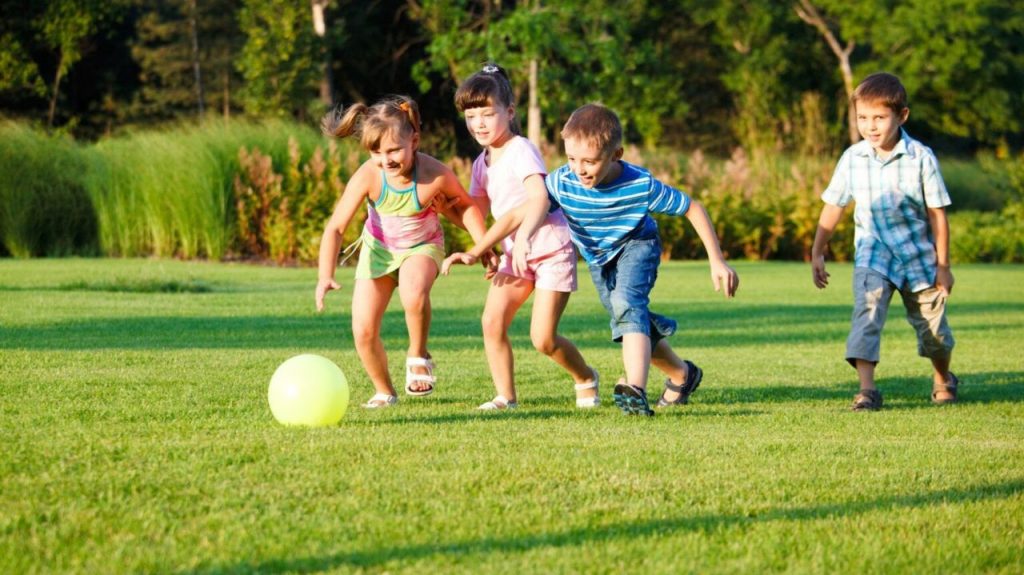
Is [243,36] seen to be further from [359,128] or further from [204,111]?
[359,128]

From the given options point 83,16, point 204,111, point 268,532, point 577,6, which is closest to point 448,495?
point 268,532

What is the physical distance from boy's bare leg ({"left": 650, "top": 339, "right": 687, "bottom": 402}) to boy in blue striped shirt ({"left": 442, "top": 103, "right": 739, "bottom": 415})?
0.87 ft

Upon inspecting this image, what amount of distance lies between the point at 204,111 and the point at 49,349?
3386 cm

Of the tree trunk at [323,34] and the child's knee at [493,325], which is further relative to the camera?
the tree trunk at [323,34]

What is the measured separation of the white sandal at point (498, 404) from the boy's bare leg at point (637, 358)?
26.2 inches

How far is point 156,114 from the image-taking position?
4169 centimetres

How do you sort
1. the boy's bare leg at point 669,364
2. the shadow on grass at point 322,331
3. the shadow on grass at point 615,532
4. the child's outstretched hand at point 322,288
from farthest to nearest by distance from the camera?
the shadow on grass at point 322,331 < the boy's bare leg at point 669,364 < the child's outstretched hand at point 322,288 < the shadow on grass at point 615,532

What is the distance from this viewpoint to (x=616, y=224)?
6.68 m

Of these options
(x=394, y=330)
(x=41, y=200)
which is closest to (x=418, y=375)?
(x=394, y=330)

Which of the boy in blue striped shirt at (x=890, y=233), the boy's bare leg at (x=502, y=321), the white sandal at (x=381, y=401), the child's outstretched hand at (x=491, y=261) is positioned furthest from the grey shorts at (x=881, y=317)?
the white sandal at (x=381, y=401)

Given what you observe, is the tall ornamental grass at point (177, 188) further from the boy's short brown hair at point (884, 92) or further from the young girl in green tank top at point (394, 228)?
the boy's short brown hair at point (884, 92)

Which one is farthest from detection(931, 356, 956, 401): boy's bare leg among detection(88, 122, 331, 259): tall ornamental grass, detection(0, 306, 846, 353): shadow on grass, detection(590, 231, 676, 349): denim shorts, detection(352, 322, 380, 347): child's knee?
detection(88, 122, 331, 259): tall ornamental grass

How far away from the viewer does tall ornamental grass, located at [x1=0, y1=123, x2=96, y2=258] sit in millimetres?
20891

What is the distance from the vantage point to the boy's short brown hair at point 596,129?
20.9 feet
